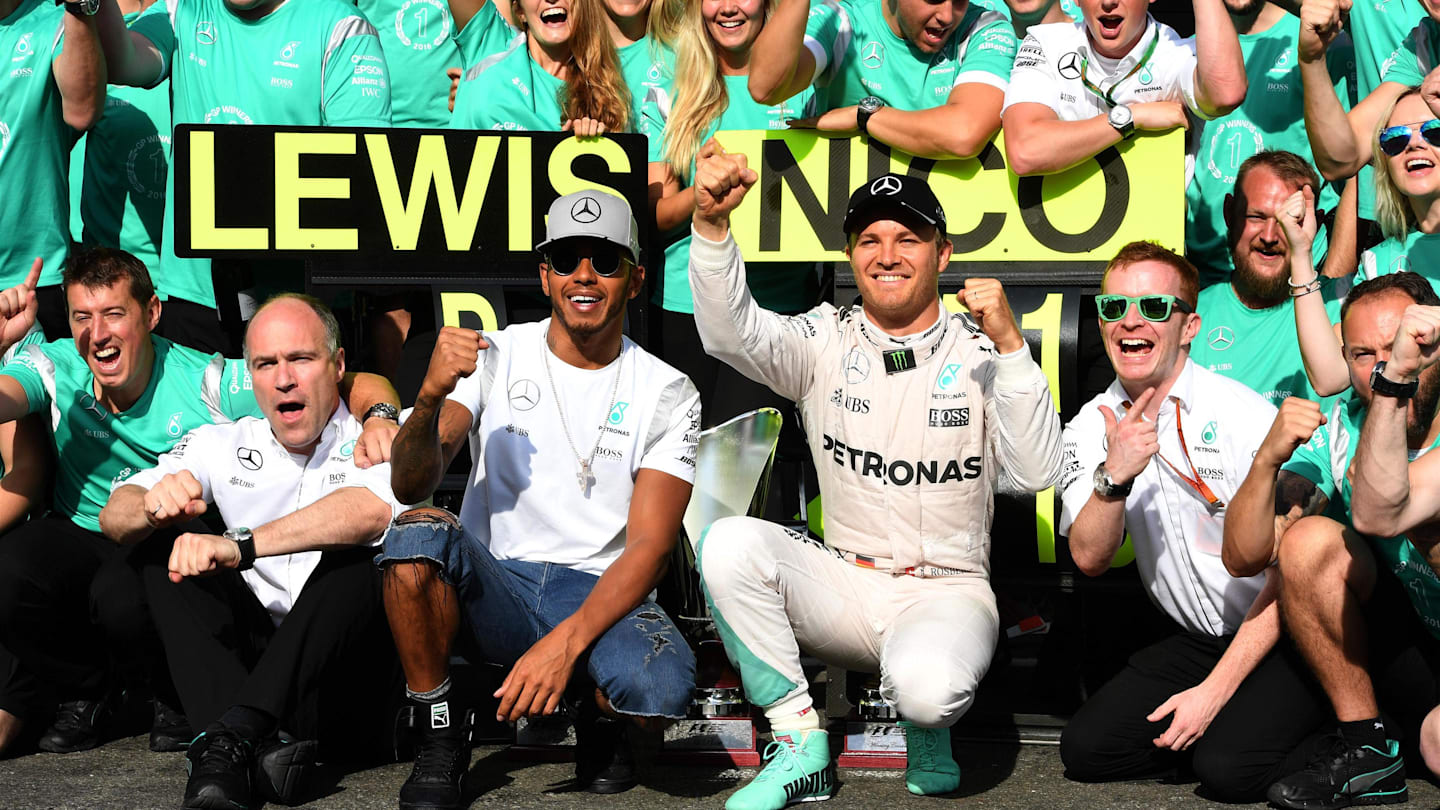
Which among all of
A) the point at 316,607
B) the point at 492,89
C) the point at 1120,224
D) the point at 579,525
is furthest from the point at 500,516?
the point at 1120,224

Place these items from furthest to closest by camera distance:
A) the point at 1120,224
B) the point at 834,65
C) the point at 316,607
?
the point at 834,65, the point at 1120,224, the point at 316,607

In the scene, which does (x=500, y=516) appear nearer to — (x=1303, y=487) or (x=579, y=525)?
(x=579, y=525)

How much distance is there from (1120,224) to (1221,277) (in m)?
0.78

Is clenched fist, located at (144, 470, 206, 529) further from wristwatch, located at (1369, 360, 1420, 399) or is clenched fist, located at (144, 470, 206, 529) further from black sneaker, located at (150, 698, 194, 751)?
wristwatch, located at (1369, 360, 1420, 399)

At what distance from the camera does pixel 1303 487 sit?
463 centimetres

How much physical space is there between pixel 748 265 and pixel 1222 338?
160cm

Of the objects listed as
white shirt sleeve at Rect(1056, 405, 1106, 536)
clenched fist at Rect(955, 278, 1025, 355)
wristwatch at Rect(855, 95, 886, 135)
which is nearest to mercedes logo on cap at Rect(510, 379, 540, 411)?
clenched fist at Rect(955, 278, 1025, 355)

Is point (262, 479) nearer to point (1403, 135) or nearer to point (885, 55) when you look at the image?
point (885, 55)

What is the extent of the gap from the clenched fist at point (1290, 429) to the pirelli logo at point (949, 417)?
82 cm

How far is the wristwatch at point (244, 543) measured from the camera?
14.5 feet

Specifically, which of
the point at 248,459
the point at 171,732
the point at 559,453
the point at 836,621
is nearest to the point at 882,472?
the point at 836,621

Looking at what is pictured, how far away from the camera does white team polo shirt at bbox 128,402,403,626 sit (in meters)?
4.74

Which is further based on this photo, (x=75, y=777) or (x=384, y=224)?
(x=384, y=224)

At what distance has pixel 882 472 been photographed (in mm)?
4527
